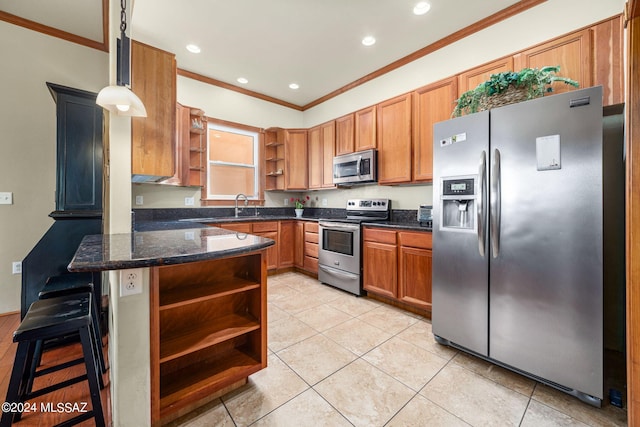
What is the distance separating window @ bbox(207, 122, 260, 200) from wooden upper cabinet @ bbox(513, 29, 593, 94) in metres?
3.80

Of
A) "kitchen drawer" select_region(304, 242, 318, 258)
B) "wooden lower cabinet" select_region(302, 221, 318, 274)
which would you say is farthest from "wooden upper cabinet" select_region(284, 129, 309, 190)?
"kitchen drawer" select_region(304, 242, 318, 258)

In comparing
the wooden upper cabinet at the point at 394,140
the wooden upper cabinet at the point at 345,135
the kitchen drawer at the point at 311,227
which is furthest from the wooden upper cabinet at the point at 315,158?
the wooden upper cabinet at the point at 394,140

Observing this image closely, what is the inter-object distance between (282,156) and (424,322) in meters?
3.40

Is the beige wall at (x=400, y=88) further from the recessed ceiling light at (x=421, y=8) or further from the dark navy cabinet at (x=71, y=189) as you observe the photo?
the dark navy cabinet at (x=71, y=189)

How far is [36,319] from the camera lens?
1.25m

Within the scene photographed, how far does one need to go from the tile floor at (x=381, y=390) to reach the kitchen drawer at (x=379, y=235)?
93 cm

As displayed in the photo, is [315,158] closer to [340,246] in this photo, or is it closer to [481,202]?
[340,246]

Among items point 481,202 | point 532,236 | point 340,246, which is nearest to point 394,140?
point 340,246

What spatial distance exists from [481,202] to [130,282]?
7.11 feet

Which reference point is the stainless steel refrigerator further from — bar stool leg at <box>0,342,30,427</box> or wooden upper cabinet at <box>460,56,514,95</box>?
bar stool leg at <box>0,342,30,427</box>

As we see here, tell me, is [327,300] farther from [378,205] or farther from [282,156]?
[282,156]

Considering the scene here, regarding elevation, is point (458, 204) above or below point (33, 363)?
above

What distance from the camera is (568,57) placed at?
2.12 metres

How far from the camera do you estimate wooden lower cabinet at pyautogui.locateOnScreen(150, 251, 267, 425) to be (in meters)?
1.31
